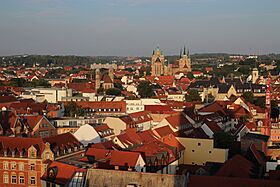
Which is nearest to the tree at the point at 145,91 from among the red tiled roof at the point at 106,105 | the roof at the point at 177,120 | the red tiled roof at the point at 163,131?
the red tiled roof at the point at 106,105

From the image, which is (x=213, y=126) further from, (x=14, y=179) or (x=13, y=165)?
(x=14, y=179)

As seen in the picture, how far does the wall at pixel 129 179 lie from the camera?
24.9m

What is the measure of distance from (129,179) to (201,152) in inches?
792

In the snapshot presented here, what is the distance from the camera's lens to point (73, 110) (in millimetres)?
66125

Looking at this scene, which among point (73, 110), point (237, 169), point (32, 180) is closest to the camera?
point (237, 169)

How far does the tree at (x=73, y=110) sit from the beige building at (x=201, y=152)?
22815mm

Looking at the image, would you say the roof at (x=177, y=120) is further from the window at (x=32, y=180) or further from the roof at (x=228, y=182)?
the roof at (x=228, y=182)

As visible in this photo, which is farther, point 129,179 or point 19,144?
point 19,144

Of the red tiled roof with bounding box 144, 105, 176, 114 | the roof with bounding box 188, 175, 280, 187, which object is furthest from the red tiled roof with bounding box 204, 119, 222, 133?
the roof with bounding box 188, 175, 280, 187

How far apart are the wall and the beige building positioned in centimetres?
1893

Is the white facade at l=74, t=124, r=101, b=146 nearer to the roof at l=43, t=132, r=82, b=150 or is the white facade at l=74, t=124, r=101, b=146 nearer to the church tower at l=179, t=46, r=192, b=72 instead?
the roof at l=43, t=132, r=82, b=150

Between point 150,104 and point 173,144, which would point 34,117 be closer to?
point 173,144

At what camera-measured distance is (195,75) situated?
555 ft

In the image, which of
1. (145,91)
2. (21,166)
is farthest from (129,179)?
(145,91)
